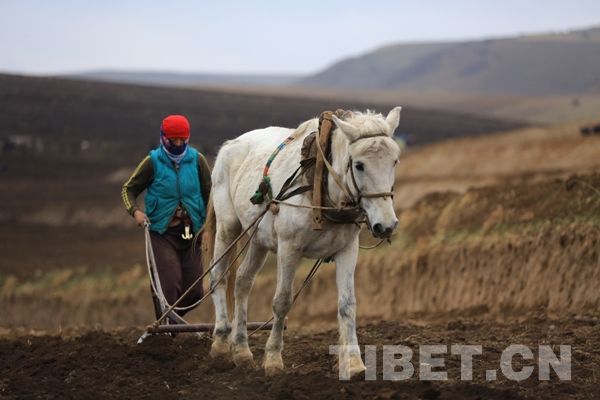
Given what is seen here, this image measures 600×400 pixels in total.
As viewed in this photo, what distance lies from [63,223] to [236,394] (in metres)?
30.6

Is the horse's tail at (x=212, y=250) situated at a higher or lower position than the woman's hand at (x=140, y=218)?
lower

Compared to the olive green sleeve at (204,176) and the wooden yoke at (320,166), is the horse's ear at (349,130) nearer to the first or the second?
the wooden yoke at (320,166)

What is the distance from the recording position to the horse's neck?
343 inches

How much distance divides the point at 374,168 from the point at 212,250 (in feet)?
10.0

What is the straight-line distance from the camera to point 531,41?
6668 inches

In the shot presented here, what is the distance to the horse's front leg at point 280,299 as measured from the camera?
356 inches

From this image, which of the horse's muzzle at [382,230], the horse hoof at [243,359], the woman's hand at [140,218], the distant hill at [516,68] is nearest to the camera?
the horse's muzzle at [382,230]

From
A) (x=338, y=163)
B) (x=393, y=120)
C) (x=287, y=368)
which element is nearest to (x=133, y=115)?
(x=287, y=368)

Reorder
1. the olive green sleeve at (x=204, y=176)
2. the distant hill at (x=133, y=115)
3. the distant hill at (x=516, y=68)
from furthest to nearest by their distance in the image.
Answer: the distant hill at (x=516, y=68) < the distant hill at (x=133, y=115) < the olive green sleeve at (x=204, y=176)

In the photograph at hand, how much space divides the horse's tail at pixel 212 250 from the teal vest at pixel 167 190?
25 cm

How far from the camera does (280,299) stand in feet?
30.3

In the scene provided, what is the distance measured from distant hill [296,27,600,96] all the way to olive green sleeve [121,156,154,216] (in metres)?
129

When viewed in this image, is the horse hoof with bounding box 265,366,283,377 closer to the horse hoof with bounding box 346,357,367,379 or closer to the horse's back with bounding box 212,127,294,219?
the horse hoof with bounding box 346,357,367,379

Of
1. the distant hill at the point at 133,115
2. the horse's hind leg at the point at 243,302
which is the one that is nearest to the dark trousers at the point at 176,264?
the horse's hind leg at the point at 243,302
